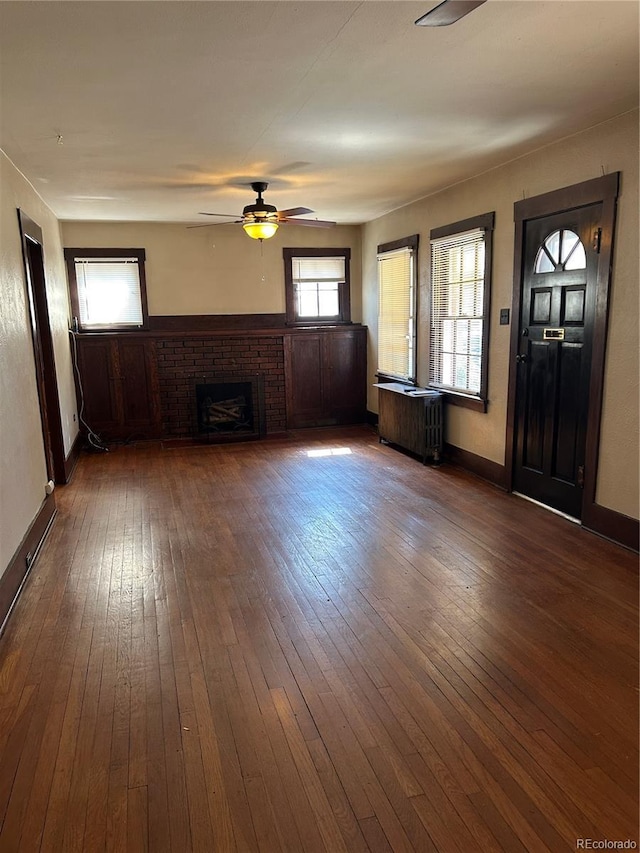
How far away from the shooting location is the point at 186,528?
417 cm

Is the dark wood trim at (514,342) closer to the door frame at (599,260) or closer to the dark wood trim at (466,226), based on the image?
the door frame at (599,260)

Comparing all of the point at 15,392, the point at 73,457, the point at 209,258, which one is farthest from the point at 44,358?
the point at 209,258

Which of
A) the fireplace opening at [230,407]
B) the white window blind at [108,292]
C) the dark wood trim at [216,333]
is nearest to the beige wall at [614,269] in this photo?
the dark wood trim at [216,333]

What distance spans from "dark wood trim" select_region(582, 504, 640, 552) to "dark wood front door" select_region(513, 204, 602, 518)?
0.18 m

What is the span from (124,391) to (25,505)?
11.3ft

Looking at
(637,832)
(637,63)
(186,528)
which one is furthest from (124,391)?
(637,832)

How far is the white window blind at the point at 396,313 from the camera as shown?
20.7ft

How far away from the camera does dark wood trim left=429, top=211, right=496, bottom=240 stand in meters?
4.76

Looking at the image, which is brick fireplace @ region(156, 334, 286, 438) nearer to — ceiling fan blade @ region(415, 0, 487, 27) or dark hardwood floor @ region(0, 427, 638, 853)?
dark hardwood floor @ region(0, 427, 638, 853)

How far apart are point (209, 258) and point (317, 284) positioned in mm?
1439

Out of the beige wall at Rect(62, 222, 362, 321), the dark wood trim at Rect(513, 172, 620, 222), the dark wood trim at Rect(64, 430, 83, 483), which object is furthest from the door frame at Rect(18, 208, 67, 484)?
the dark wood trim at Rect(513, 172, 620, 222)

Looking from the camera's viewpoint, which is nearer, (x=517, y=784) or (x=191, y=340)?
(x=517, y=784)

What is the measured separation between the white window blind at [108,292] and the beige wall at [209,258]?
0.58 ft

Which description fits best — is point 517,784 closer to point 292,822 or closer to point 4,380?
point 292,822
